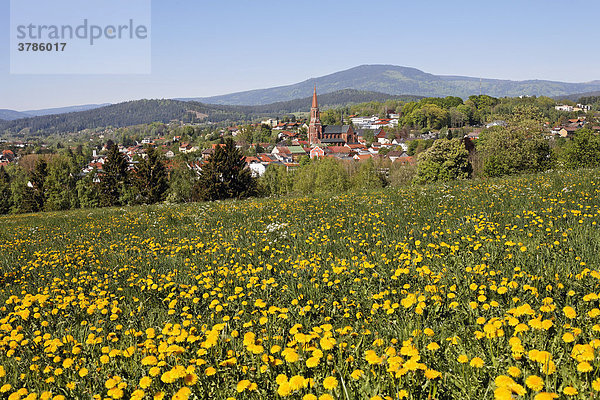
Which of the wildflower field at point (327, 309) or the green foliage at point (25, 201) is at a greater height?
the wildflower field at point (327, 309)

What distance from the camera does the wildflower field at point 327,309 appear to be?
8.80 ft

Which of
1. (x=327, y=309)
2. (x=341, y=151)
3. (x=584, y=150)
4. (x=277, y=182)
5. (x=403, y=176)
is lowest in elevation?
(x=327, y=309)

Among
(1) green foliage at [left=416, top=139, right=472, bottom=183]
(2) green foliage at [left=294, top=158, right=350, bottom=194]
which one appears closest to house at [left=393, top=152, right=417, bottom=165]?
(2) green foliage at [left=294, top=158, right=350, bottom=194]

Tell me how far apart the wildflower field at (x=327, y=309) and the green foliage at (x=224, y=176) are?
2981cm

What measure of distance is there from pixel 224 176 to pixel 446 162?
27425 mm

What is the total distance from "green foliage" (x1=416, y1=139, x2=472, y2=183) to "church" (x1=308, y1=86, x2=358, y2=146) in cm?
12470

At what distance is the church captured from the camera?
171875 millimetres

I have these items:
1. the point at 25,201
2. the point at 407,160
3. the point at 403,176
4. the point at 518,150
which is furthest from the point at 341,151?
the point at 25,201

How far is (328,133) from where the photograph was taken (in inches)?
7205

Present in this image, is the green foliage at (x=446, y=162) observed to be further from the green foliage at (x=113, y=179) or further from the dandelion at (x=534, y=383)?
the dandelion at (x=534, y=383)

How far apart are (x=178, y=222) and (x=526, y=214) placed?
10.4 meters

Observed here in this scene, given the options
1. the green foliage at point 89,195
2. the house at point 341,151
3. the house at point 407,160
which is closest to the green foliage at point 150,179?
the green foliage at point 89,195

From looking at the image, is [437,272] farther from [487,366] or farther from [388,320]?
[487,366]

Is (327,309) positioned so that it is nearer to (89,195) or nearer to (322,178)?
(322,178)
